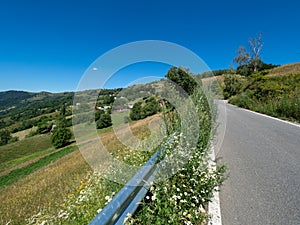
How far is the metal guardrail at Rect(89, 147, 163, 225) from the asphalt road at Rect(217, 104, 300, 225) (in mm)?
1204

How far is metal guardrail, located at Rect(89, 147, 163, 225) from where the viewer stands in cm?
129

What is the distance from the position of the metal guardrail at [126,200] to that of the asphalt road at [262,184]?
120 centimetres

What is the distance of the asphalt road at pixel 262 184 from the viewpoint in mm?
2291

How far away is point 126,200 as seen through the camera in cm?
163

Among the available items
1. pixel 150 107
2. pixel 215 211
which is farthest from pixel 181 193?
pixel 150 107

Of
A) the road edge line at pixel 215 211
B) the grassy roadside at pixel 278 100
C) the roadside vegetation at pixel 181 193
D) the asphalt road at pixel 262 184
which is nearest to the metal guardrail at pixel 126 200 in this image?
the roadside vegetation at pixel 181 193

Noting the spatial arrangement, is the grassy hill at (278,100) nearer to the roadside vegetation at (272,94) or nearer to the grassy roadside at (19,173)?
the roadside vegetation at (272,94)

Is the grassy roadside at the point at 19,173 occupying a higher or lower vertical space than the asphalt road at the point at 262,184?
lower

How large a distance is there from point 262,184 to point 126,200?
2778 millimetres

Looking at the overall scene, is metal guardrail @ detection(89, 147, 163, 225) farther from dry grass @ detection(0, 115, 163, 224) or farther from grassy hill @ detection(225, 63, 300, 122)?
grassy hill @ detection(225, 63, 300, 122)

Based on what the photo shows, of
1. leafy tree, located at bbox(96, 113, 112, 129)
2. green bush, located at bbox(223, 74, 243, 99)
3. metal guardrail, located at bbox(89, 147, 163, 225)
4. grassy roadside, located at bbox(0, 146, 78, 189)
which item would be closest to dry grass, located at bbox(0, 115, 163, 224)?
leafy tree, located at bbox(96, 113, 112, 129)

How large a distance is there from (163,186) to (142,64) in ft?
7.38

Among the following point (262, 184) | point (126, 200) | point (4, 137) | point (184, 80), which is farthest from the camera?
point (4, 137)

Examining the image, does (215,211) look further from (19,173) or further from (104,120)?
(19,173)
